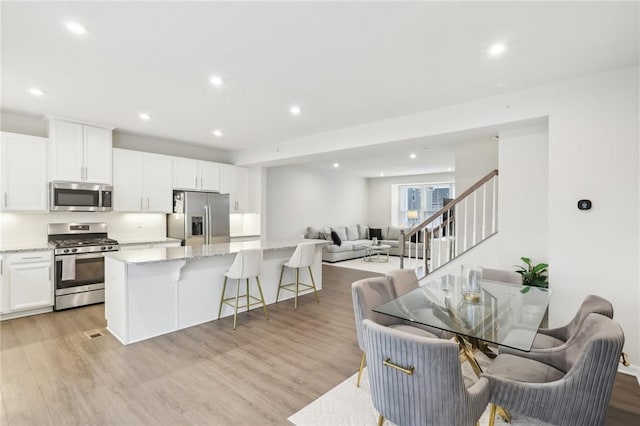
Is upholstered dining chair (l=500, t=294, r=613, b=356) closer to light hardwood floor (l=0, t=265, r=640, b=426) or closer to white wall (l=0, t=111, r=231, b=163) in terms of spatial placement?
light hardwood floor (l=0, t=265, r=640, b=426)

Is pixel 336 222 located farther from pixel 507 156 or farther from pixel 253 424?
pixel 253 424

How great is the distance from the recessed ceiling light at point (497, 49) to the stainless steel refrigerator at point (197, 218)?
494 centimetres

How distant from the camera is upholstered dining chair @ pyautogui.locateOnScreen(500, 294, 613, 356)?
6.45 ft

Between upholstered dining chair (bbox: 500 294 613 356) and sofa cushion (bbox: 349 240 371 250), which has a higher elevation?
upholstered dining chair (bbox: 500 294 613 356)

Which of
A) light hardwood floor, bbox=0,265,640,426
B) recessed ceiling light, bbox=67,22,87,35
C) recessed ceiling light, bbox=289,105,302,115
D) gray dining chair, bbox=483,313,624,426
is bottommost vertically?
light hardwood floor, bbox=0,265,640,426

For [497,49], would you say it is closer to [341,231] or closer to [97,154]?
[97,154]

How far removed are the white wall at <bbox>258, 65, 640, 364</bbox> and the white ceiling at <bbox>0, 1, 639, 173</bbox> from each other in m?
0.22

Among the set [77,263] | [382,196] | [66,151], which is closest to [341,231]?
[382,196]

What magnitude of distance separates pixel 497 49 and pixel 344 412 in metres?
3.03

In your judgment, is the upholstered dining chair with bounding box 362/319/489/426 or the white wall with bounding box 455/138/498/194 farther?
the white wall with bounding box 455/138/498/194

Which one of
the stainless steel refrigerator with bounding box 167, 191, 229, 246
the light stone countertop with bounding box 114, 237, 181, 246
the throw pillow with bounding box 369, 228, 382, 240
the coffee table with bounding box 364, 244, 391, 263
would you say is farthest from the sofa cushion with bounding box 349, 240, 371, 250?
the light stone countertop with bounding box 114, 237, 181, 246

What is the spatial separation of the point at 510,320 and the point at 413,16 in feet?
7.08

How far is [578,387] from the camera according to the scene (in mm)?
1461

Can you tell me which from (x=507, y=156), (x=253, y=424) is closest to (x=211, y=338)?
(x=253, y=424)
